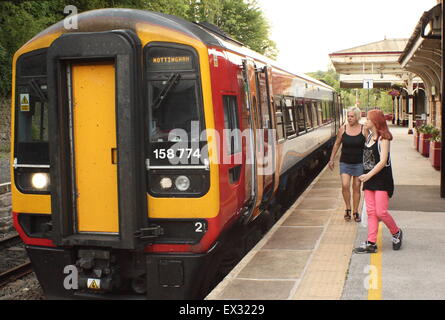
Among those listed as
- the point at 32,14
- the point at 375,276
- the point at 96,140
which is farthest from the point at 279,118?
the point at 32,14

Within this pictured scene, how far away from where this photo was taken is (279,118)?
356 inches

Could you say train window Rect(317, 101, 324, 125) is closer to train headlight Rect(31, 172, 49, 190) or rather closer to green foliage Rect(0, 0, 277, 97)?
green foliage Rect(0, 0, 277, 97)

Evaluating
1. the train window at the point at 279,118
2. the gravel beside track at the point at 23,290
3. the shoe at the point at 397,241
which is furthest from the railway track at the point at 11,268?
the shoe at the point at 397,241

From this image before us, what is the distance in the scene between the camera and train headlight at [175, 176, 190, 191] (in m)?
5.26

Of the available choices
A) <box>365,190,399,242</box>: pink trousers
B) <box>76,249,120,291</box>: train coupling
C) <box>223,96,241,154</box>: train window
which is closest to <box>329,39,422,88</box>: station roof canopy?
<box>365,190,399,242</box>: pink trousers

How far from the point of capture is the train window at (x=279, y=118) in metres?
8.79

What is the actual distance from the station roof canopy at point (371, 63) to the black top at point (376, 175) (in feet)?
86.3

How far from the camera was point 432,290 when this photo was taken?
5.21 meters

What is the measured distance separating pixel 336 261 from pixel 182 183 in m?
2.05

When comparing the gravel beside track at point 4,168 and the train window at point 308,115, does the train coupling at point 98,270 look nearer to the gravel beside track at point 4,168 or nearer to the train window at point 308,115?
the train window at point 308,115

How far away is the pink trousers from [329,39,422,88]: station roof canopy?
86.8ft
